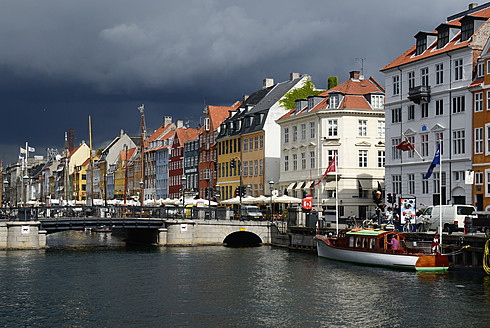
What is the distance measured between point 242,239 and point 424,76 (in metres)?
25.5

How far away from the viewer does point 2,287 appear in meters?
41.7

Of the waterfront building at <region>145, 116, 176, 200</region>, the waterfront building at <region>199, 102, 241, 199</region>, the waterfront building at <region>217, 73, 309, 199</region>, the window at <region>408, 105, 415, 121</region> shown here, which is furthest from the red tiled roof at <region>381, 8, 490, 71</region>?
the waterfront building at <region>145, 116, 176, 200</region>

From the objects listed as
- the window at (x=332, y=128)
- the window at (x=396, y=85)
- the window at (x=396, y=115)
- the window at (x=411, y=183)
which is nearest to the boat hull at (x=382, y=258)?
the window at (x=411, y=183)

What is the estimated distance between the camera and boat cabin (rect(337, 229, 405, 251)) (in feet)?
165

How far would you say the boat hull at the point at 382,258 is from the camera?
4650 centimetres

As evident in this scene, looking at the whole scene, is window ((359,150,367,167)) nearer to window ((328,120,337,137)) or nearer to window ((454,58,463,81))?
window ((328,120,337,137))

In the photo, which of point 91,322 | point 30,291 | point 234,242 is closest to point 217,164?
point 234,242

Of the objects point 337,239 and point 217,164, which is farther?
point 217,164

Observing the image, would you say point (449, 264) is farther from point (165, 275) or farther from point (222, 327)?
point (222, 327)

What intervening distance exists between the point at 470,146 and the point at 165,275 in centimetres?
2803

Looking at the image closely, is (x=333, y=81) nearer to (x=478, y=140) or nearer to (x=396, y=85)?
(x=396, y=85)

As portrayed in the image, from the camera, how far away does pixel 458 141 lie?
62281mm

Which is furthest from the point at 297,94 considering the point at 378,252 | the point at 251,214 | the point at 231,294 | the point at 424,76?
the point at 231,294

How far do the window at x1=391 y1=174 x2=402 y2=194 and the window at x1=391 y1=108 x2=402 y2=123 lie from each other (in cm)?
513
